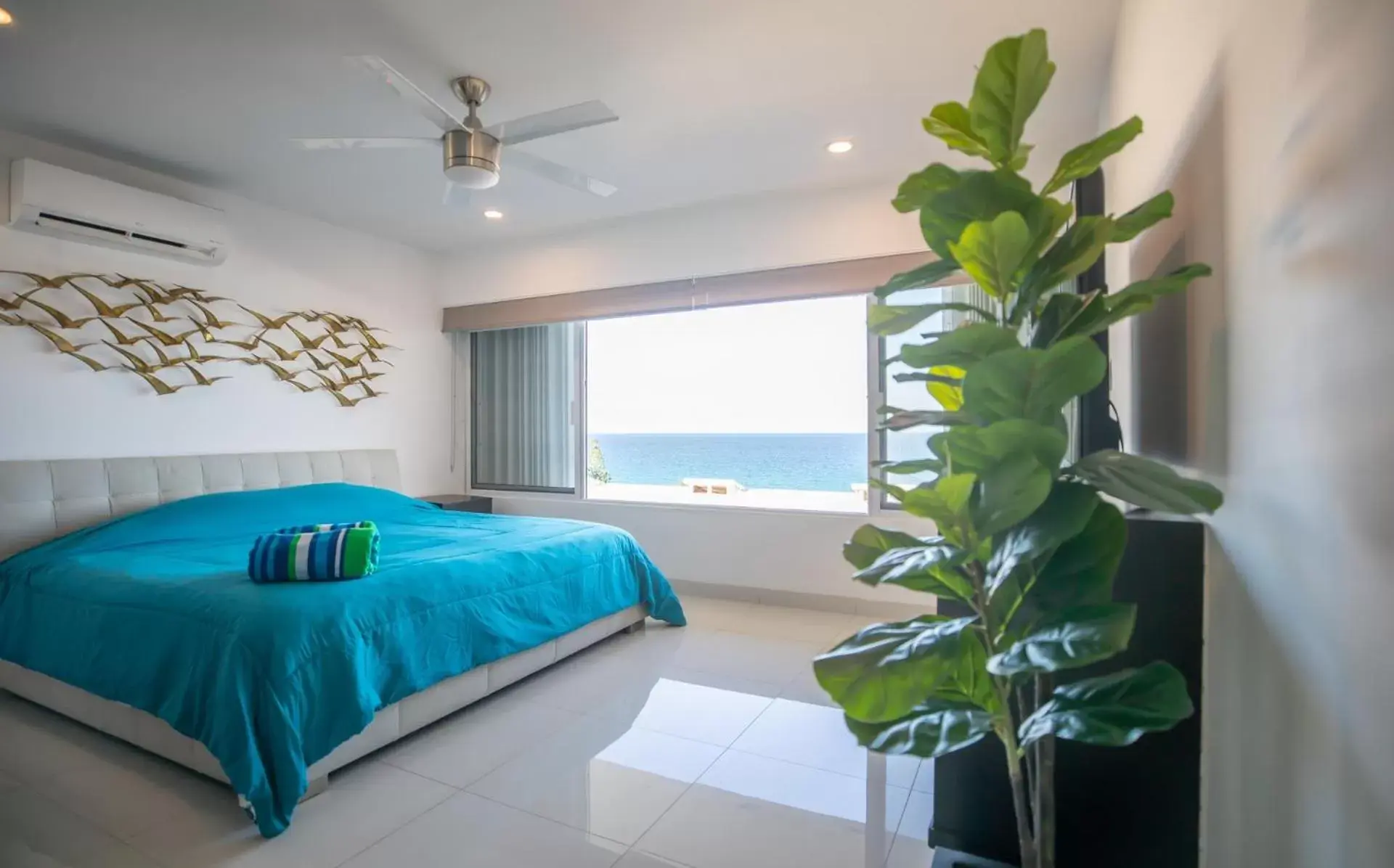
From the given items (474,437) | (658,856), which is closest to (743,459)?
(474,437)

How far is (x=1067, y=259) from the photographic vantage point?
908 millimetres

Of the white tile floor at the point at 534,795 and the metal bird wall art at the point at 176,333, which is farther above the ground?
the metal bird wall art at the point at 176,333

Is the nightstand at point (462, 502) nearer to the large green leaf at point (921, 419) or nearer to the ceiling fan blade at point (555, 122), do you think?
the ceiling fan blade at point (555, 122)

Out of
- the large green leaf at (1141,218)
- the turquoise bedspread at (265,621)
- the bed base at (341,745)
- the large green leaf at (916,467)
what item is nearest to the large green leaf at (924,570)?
the large green leaf at (916,467)

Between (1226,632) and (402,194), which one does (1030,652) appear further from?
(402,194)

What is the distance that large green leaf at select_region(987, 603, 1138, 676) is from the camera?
2.32ft

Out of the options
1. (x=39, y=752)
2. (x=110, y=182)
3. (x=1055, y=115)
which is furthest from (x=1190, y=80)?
(x=110, y=182)

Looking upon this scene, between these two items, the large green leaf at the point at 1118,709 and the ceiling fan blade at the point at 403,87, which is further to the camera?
the ceiling fan blade at the point at 403,87

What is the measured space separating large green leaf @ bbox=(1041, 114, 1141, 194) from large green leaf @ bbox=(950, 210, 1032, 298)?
0.33 feet

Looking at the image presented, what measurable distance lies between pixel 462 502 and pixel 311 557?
2673mm

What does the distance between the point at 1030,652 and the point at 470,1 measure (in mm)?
2456

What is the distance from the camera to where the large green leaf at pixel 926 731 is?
845 millimetres

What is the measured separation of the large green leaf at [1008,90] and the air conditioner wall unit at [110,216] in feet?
13.3

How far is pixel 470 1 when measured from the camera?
7.06 ft
